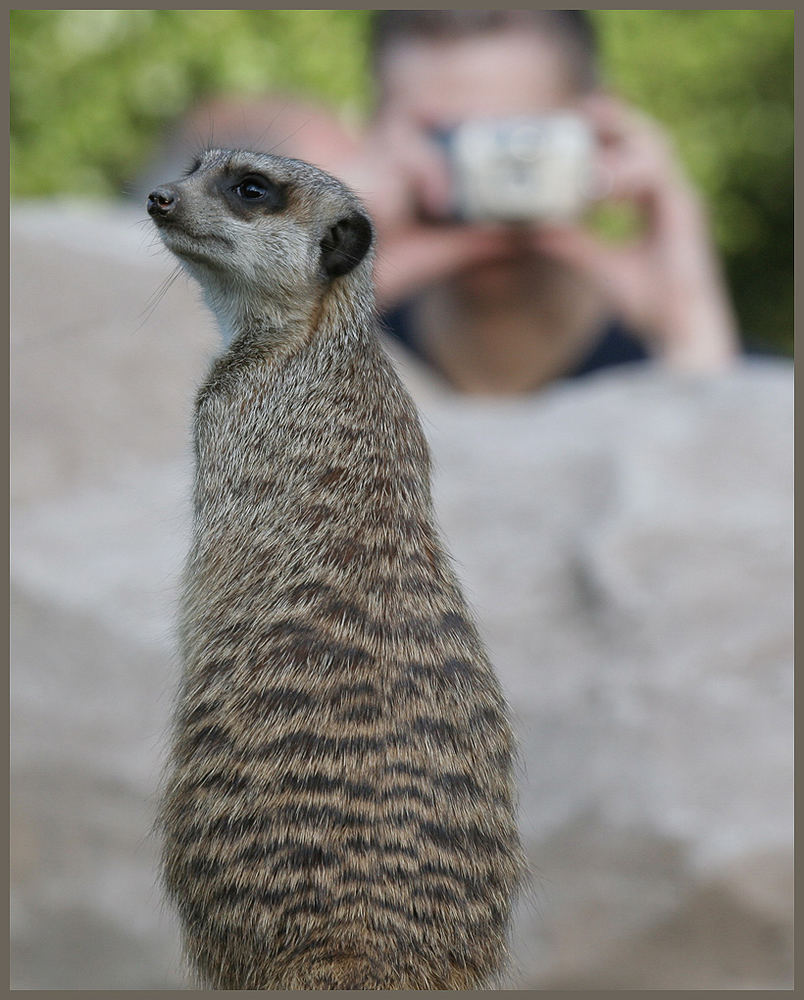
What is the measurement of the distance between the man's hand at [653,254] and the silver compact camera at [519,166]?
0.38 m

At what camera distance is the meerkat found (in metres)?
1.94

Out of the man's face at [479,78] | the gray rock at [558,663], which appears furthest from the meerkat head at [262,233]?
the man's face at [479,78]

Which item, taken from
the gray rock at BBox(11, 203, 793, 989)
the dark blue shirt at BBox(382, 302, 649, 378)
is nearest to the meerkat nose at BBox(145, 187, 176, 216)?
the gray rock at BBox(11, 203, 793, 989)

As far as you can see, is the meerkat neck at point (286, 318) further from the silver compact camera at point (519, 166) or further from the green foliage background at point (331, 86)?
the green foliage background at point (331, 86)

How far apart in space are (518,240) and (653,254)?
3.04ft

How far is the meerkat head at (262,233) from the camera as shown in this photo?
85.7 inches

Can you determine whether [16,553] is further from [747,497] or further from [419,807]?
[419,807]

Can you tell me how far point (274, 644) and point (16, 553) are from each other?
2.72m

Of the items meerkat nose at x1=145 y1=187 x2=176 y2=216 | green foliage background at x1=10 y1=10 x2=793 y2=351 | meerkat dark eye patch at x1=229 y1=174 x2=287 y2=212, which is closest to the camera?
meerkat nose at x1=145 y1=187 x2=176 y2=216

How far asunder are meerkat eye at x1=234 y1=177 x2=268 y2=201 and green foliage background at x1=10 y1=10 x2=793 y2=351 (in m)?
6.05

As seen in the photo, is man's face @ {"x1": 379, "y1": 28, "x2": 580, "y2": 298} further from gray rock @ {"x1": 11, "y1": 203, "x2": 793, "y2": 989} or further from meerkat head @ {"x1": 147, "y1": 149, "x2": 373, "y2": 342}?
meerkat head @ {"x1": 147, "y1": 149, "x2": 373, "y2": 342}

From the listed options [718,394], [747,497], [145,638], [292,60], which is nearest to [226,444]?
[145,638]

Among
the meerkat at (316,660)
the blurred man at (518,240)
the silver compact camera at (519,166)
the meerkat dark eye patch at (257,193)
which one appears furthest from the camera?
the blurred man at (518,240)

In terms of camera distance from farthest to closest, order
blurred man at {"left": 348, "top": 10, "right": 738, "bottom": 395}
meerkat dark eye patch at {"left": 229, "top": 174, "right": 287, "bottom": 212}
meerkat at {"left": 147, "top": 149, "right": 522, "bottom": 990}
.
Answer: blurred man at {"left": 348, "top": 10, "right": 738, "bottom": 395}
meerkat dark eye patch at {"left": 229, "top": 174, "right": 287, "bottom": 212}
meerkat at {"left": 147, "top": 149, "right": 522, "bottom": 990}
